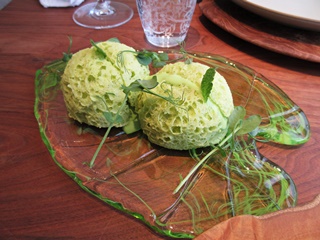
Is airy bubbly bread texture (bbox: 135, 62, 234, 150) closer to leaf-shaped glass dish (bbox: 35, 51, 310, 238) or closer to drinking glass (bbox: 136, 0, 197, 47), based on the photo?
leaf-shaped glass dish (bbox: 35, 51, 310, 238)

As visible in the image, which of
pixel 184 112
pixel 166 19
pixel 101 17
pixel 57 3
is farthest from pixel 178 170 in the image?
pixel 57 3

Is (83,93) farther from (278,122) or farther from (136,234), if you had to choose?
(278,122)

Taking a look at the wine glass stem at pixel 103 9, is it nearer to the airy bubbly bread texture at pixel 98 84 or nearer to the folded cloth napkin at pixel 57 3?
the folded cloth napkin at pixel 57 3

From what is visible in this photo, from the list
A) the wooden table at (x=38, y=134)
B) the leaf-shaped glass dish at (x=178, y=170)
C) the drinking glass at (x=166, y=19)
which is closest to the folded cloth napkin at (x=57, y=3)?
the wooden table at (x=38, y=134)

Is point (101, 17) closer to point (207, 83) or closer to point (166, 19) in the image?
point (166, 19)

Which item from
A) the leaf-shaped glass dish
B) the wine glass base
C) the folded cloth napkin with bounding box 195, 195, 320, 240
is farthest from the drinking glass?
the folded cloth napkin with bounding box 195, 195, 320, 240

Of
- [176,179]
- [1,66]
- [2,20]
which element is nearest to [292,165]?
[176,179]
